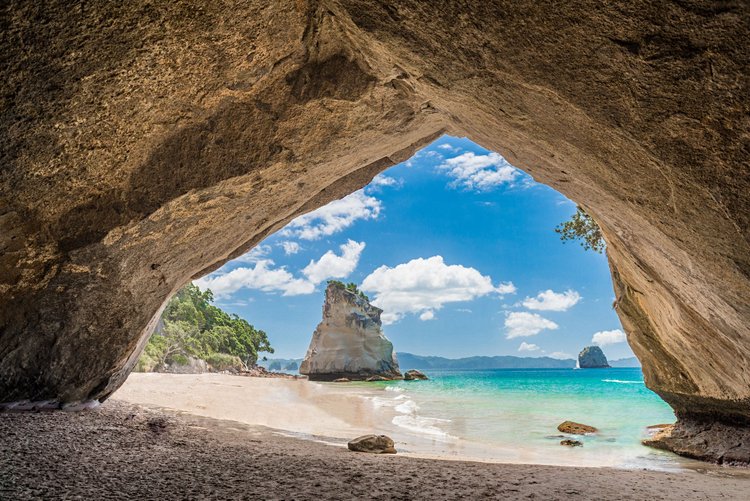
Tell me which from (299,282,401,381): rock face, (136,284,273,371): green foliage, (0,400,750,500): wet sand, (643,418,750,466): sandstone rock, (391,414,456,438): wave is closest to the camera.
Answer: (0,400,750,500): wet sand

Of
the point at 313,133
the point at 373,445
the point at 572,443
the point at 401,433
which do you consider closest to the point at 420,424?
the point at 401,433

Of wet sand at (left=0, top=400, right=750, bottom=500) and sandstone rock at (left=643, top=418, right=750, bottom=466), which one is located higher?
wet sand at (left=0, top=400, right=750, bottom=500)

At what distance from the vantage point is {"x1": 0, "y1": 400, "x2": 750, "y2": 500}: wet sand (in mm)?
3658

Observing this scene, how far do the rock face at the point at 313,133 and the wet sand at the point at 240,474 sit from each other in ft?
5.64

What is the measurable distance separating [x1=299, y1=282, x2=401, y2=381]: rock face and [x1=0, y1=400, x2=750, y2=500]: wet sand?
4837 cm

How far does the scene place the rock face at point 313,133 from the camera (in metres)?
3.07

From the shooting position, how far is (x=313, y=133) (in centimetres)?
602

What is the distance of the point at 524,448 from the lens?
1057 cm

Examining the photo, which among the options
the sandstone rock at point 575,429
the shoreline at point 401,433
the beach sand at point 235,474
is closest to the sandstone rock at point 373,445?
the shoreline at point 401,433

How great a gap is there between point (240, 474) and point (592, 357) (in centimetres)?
17521

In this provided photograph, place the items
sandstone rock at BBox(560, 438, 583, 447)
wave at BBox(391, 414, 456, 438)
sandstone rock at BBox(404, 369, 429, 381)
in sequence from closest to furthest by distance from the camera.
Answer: sandstone rock at BBox(560, 438, 583, 447)
wave at BBox(391, 414, 456, 438)
sandstone rock at BBox(404, 369, 429, 381)

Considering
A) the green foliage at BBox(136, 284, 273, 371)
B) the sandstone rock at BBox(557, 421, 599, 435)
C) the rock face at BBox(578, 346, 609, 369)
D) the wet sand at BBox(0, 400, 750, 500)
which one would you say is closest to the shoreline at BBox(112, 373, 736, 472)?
the sandstone rock at BBox(557, 421, 599, 435)

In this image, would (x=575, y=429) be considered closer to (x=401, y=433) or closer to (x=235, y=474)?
(x=401, y=433)

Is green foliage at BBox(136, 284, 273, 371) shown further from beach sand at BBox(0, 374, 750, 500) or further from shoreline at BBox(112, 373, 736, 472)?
beach sand at BBox(0, 374, 750, 500)
